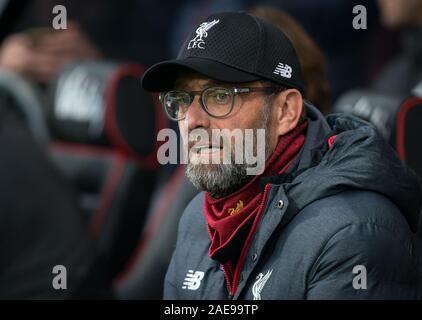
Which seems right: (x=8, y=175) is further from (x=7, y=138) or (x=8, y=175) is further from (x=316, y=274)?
(x=316, y=274)

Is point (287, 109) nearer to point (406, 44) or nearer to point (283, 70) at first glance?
point (283, 70)

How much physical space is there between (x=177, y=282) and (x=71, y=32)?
8.20ft

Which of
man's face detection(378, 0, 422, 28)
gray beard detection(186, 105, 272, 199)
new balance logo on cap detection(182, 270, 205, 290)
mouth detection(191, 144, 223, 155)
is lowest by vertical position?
new balance logo on cap detection(182, 270, 205, 290)

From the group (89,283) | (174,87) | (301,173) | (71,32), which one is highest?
(71,32)

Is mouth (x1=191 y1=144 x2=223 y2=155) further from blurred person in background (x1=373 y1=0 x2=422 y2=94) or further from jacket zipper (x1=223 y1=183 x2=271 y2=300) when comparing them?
A: blurred person in background (x1=373 y1=0 x2=422 y2=94)

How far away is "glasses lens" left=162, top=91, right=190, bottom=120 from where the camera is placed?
2070mm

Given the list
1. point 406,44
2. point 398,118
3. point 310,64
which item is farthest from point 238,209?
point 406,44

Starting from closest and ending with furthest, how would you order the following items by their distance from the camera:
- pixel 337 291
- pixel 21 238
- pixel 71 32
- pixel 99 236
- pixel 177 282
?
pixel 337 291, pixel 177 282, pixel 21 238, pixel 99 236, pixel 71 32

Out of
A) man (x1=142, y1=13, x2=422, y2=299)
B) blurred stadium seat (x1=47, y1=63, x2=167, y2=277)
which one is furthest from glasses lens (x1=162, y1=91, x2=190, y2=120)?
blurred stadium seat (x1=47, y1=63, x2=167, y2=277)

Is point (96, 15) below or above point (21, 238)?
above

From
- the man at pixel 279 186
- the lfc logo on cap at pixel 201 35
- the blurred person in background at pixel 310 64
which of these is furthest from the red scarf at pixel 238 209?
the blurred person in background at pixel 310 64
